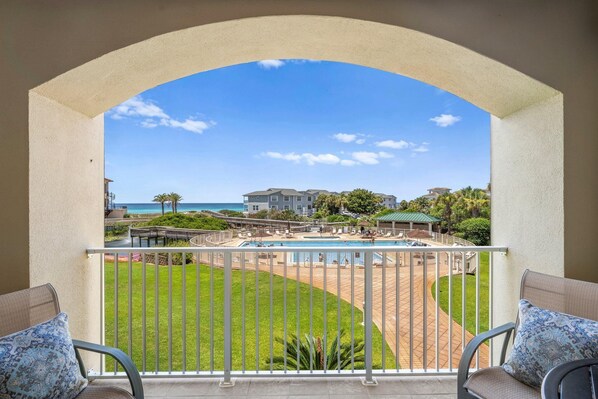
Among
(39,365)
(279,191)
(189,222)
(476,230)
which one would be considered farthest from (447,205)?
(39,365)

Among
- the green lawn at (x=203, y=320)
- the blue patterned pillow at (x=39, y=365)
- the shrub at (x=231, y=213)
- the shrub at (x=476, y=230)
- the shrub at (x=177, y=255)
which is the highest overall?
Result: the shrub at (x=231, y=213)

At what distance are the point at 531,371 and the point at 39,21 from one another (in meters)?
3.67

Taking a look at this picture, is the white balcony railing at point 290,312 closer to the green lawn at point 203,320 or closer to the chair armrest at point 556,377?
the green lawn at point 203,320

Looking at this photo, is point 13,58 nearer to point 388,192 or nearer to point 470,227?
point 470,227

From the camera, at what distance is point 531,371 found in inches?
58.6

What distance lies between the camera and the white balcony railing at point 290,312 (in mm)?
2295

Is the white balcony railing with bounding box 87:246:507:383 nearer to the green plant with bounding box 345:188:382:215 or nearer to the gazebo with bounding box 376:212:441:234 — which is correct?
the gazebo with bounding box 376:212:441:234

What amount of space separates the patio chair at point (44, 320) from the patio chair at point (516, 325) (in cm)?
182

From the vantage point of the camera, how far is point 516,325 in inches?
70.3

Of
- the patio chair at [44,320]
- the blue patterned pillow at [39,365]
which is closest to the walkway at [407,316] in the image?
the patio chair at [44,320]

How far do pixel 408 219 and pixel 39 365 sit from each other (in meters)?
3.70

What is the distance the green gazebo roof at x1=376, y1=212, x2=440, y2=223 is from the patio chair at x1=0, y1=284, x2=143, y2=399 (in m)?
3.27

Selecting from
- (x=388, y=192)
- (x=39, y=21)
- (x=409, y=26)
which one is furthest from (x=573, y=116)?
(x=39, y=21)

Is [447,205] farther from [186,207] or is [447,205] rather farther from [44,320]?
[44,320]
